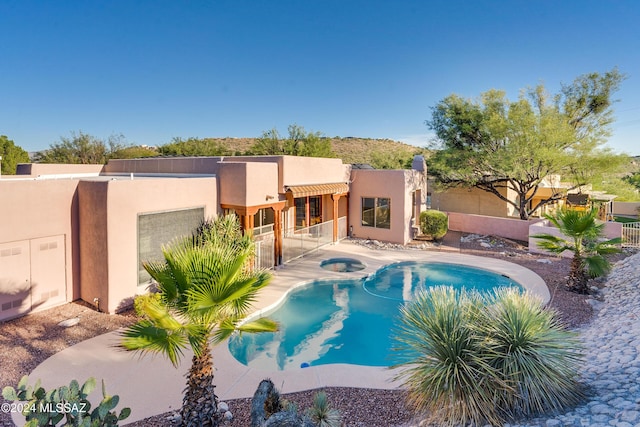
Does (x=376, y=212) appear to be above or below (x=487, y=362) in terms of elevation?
above

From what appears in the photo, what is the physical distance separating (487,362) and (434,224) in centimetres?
1683

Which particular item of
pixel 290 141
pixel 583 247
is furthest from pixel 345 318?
pixel 290 141

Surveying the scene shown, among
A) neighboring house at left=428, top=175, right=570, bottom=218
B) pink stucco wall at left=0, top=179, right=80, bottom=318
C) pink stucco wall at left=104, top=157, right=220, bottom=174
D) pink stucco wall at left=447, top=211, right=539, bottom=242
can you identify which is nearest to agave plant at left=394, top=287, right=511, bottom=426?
pink stucco wall at left=0, top=179, right=80, bottom=318

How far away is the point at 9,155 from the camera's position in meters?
35.2

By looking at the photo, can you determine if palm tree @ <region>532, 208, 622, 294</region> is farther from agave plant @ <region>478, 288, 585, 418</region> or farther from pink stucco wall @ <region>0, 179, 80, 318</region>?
pink stucco wall @ <region>0, 179, 80, 318</region>

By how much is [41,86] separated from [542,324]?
41637 mm

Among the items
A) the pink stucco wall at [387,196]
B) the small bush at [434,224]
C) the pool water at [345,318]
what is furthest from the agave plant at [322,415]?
the small bush at [434,224]

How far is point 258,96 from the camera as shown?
41562mm

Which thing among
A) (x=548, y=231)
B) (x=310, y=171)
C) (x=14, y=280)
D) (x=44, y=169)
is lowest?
(x=14, y=280)

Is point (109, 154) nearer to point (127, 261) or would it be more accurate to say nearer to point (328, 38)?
point (328, 38)

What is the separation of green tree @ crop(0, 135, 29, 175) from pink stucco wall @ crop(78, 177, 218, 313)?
1332 inches

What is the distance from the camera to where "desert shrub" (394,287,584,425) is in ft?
16.2

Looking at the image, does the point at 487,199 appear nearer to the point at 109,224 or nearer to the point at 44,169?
the point at 109,224

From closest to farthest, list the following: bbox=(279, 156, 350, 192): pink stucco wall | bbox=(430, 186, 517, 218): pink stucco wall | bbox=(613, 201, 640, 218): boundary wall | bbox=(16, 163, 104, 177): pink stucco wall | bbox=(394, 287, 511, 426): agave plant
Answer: bbox=(394, 287, 511, 426): agave plant
bbox=(279, 156, 350, 192): pink stucco wall
bbox=(16, 163, 104, 177): pink stucco wall
bbox=(430, 186, 517, 218): pink stucco wall
bbox=(613, 201, 640, 218): boundary wall
